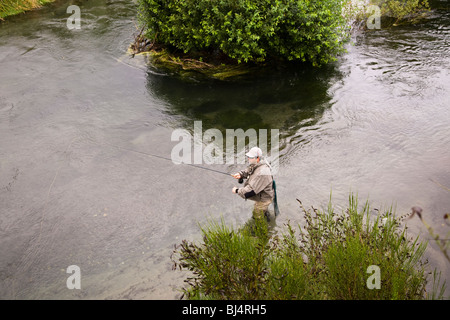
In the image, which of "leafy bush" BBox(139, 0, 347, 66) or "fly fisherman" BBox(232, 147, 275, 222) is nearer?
"fly fisherman" BBox(232, 147, 275, 222)

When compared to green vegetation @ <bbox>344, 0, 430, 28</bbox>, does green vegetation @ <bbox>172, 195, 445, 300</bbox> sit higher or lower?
lower

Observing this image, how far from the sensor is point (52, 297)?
5762mm

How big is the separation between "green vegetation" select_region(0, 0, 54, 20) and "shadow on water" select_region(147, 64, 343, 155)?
1022cm

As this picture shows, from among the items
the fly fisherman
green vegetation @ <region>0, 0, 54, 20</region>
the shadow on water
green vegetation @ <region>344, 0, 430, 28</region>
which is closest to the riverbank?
green vegetation @ <region>344, 0, 430, 28</region>

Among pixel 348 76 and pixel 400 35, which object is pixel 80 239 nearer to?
pixel 348 76

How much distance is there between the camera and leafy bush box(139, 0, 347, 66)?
10.9m

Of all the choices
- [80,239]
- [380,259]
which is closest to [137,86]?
[80,239]

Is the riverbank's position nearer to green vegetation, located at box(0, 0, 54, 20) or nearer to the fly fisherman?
the fly fisherman

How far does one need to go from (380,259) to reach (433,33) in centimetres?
1261

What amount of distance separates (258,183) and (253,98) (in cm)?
531

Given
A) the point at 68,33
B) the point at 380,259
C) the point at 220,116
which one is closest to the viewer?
the point at 380,259

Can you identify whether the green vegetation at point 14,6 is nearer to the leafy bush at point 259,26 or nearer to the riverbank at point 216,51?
the riverbank at point 216,51

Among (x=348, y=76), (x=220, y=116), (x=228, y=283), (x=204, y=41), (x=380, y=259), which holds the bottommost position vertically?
(x=228, y=283)

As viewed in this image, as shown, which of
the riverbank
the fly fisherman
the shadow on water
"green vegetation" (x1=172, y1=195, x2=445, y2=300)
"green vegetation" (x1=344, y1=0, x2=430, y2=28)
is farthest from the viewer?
"green vegetation" (x1=344, y1=0, x2=430, y2=28)
